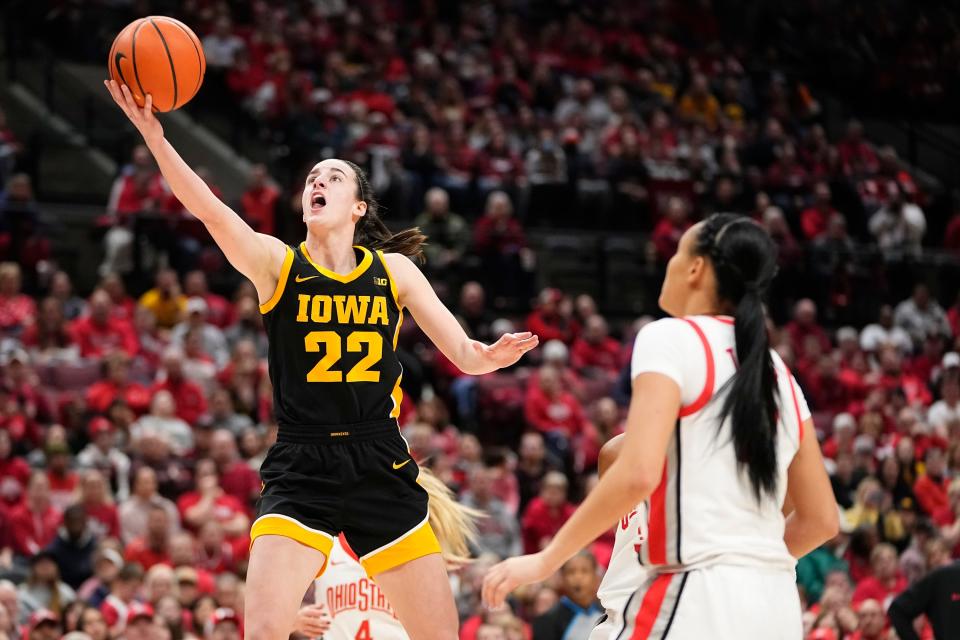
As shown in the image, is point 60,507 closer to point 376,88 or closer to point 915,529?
point 915,529

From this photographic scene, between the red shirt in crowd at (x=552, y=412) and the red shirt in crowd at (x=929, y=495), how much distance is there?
3.04 m

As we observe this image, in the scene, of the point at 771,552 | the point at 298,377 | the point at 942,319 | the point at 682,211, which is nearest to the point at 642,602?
the point at 771,552

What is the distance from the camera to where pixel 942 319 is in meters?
16.7

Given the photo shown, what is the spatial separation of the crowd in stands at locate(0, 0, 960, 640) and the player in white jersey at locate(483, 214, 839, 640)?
→ 5.13 m

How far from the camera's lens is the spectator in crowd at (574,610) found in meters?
9.05

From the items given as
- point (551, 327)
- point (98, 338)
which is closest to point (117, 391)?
point (98, 338)

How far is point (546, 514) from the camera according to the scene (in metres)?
11.6

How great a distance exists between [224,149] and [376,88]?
6.40 feet

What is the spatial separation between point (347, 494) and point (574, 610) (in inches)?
170

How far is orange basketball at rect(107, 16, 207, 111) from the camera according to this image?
5.28 metres

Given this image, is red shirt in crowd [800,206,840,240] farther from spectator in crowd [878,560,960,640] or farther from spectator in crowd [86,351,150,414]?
spectator in crowd [878,560,960,640]

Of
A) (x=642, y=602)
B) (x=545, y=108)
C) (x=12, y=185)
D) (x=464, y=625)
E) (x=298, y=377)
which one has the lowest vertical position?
(x=464, y=625)

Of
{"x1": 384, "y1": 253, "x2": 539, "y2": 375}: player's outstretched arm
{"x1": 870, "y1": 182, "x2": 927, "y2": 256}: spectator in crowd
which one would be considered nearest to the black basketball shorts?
{"x1": 384, "y1": 253, "x2": 539, "y2": 375}: player's outstretched arm

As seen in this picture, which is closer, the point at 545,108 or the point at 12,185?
the point at 12,185
